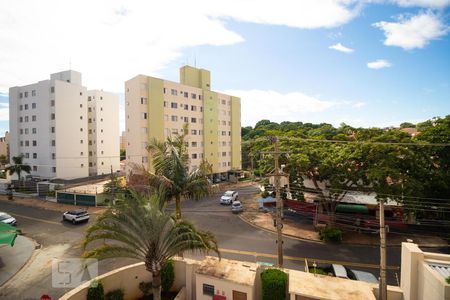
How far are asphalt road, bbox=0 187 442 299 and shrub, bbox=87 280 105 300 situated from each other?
5.36 m

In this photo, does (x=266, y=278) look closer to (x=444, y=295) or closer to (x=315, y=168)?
(x=444, y=295)

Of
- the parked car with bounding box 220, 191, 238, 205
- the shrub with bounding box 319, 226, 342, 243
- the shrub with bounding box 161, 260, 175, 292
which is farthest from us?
the parked car with bounding box 220, 191, 238, 205

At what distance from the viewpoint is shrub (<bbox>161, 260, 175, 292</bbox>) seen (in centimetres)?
1291

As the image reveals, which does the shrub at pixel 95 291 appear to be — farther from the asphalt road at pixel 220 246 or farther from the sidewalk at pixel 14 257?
the sidewalk at pixel 14 257

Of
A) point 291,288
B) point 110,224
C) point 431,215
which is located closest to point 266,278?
point 291,288

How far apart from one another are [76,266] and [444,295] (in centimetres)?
2082

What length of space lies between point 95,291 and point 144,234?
420 centimetres

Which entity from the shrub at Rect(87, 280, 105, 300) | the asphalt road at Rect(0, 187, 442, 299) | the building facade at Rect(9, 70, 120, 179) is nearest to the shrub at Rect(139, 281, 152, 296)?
the shrub at Rect(87, 280, 105, 300)

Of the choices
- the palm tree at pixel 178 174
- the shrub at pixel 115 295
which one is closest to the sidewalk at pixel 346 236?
the palm tree at pixel 178 174

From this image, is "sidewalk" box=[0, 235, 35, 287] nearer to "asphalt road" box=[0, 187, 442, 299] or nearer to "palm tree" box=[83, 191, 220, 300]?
"asphalt road" box=[0, 187, 442, 299]

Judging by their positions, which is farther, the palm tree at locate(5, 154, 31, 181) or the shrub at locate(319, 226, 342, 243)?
the palm tree at locate(5, 154, 31, 181)

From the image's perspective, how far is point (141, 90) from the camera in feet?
131

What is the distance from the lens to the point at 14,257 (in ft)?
64.0

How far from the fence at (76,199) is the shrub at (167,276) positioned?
2667cm
